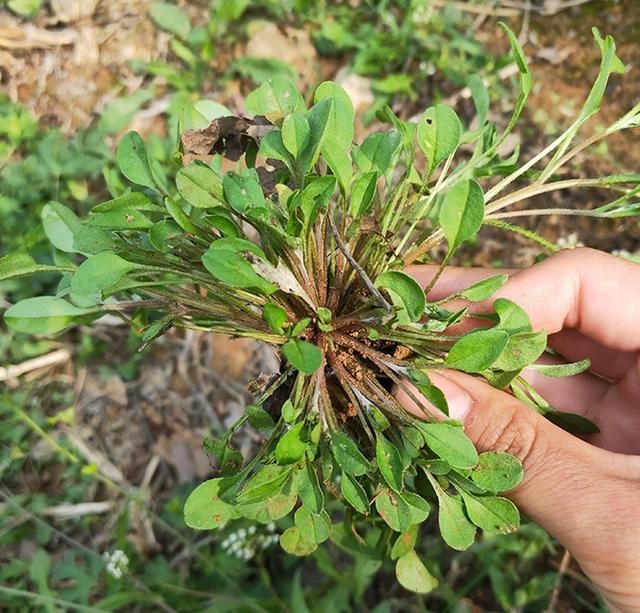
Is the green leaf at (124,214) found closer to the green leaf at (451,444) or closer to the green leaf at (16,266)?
the green leaf at (16,266)

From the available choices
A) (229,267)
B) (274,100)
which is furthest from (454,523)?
(274,100)

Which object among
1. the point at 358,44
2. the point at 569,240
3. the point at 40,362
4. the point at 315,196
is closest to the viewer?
the point at 315,196

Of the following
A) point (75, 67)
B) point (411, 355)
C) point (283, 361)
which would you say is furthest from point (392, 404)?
point (75, 67)

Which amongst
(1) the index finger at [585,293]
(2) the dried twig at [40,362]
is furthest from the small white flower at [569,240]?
(2) the dried twig at [40,362]

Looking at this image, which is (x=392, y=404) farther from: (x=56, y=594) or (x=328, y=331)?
(x=56, y=594)

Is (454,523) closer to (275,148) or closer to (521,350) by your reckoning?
(521,350)

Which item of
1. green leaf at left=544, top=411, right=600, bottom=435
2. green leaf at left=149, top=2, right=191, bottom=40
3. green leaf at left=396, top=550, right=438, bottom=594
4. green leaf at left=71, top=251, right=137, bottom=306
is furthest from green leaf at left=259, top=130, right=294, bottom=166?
green leaf at left=149, top=2, right=191, bottom=40

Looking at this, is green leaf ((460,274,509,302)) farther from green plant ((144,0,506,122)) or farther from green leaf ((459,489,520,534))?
green plant ((144,0,506,122))
